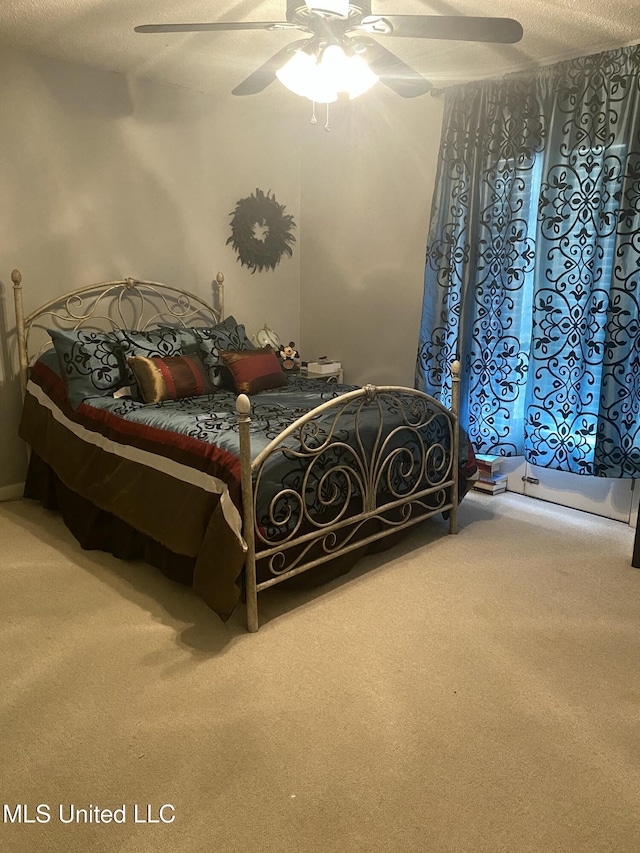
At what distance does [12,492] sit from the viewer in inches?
150

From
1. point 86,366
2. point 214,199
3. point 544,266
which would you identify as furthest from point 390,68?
point 214,199

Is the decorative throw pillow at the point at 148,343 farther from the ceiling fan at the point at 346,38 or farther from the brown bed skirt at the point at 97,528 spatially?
the ceiling fan at the point at 346,38

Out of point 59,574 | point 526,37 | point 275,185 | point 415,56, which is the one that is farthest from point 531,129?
point 59,574

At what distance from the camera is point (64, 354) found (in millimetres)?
3393

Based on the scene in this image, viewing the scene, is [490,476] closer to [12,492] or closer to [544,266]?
[544,266]

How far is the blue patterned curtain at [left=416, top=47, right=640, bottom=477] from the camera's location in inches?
128

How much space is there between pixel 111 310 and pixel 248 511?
219 centimetres

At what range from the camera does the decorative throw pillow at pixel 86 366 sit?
3.37 metres

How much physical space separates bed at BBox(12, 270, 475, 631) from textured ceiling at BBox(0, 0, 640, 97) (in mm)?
1233

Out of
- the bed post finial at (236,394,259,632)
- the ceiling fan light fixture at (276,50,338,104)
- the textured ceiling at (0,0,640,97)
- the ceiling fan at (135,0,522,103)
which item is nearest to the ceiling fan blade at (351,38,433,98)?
the ceiling fan at (135,0,522,103)

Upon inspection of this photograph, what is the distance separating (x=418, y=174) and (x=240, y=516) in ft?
9.20

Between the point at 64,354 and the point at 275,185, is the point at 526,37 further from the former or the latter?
the point at 64,354

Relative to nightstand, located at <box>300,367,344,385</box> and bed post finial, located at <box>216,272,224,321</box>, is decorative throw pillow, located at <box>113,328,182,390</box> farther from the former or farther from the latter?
nightstand, located at <box>300,367,344,385</box>

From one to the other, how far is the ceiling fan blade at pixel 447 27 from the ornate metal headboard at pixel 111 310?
2.31 metres
